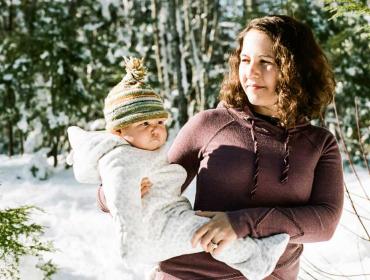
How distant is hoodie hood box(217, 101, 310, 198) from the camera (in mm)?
1616

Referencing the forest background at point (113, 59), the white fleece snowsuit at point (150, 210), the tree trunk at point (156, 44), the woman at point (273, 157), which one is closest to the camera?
the white fleece snowsuit at point (150, 210)

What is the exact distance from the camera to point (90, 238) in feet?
12.8

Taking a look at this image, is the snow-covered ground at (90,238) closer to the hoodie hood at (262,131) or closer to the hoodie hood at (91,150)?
the hoodie hood at (262,131)

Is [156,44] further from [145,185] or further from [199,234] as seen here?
[199,234]

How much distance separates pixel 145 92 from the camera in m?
1.73

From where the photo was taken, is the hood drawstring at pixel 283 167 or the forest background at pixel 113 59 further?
the forest background at pixel 113 59

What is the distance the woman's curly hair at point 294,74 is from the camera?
1.64 meters

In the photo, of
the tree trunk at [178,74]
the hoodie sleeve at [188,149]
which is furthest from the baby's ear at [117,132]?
the tree trunk at [178,74]

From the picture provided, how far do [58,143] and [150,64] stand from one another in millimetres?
1870

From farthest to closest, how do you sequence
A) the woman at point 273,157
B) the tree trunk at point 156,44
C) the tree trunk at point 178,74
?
the tree trunk at point 156,44 → the tree trunk at point 178,74 → the woman at point 273,157

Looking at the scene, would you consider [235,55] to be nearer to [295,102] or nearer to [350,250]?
[295,102]

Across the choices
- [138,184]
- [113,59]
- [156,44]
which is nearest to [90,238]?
[138,184]

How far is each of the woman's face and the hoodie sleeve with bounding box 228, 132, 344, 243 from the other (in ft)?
0.89

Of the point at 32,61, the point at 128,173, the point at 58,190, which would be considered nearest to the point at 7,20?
the point at 32,61
